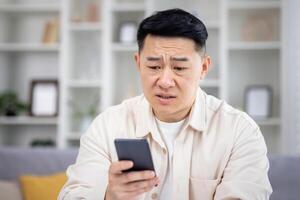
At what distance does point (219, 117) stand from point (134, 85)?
2.81 m

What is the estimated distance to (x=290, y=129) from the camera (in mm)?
3979

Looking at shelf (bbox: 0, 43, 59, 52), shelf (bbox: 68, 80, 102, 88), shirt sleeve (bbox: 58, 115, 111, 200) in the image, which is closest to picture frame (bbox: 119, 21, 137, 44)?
shelf (bbox: 68, 80, 102, 88)

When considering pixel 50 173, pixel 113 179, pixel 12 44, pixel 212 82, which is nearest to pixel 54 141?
pixel 12 44

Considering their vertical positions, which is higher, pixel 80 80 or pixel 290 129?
pixel 80 80

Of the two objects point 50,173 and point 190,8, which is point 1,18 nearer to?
point 190,8

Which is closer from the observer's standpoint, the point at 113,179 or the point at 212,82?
the point at 113,179

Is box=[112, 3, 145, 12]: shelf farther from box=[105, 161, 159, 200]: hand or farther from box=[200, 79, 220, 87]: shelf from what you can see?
box=[105, 161, 159, 200]: hand

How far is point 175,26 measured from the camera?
5.10 feet

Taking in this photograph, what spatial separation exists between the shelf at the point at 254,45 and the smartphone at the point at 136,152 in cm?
298

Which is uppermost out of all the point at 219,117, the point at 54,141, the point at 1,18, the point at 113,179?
the point at 1,18

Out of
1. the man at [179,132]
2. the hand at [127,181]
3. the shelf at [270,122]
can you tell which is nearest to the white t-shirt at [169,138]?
the man at [179,132]

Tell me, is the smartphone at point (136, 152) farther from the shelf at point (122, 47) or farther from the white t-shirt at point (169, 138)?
the shelf at point (122, 47)

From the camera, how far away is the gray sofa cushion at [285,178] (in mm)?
2430

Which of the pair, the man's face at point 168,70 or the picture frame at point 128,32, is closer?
the man's face at point 168,70
